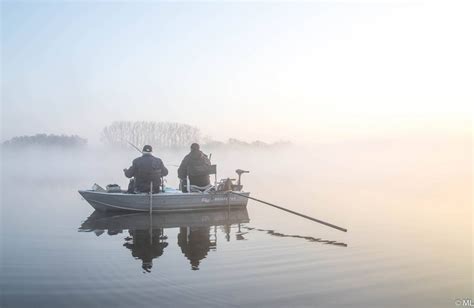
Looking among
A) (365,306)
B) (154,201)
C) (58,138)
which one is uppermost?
(58,138)

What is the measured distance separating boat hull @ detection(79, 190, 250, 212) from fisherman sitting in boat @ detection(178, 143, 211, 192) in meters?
0.72

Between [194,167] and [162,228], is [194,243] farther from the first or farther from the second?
[194,167]

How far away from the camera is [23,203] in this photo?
16.9 meters

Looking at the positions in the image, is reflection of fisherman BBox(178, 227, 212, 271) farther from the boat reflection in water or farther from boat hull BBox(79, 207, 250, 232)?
boat hull BBox(79, 207, 250, 232)

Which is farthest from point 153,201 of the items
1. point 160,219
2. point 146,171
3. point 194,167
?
point 194,167

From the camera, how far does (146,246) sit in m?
9.52

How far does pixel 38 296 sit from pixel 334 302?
4157 millimetres

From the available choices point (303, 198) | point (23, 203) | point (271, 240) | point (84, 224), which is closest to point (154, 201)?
point (84, 224)

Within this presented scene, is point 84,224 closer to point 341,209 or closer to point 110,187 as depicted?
point 110,187

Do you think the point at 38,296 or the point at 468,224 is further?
the point at 468,224

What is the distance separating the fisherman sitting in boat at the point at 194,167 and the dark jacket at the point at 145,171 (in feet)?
3.19

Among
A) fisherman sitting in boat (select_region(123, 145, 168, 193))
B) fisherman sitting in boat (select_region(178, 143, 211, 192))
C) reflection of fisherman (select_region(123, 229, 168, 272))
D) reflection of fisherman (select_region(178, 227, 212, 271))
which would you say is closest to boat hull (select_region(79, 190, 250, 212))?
fisherman sitting in boat (select_region(123, 145, 168, 193))

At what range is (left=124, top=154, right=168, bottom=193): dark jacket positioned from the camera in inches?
542

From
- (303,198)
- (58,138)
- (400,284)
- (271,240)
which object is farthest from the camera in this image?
(58,138)
